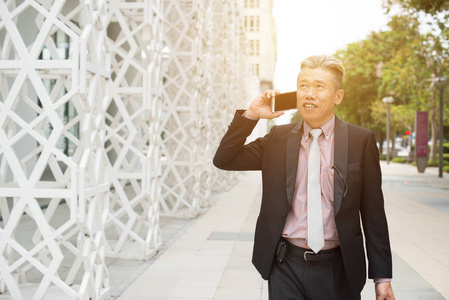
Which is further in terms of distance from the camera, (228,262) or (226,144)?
(228,262)

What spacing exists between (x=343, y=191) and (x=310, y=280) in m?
0.46

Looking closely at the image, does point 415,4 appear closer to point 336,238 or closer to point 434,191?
point 434,191

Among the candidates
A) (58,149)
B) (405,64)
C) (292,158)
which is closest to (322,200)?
(292,158)

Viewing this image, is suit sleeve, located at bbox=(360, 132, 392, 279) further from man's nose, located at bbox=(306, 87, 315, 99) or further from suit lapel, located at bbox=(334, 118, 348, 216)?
man's nose, located at bbox=(306, 87, 315, 99)

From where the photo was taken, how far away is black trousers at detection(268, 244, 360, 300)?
2783 millimetres

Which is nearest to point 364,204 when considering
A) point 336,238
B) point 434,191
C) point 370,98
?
point 336,238

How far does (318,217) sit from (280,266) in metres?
0.33

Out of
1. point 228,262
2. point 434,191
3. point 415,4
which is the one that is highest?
point 415,4

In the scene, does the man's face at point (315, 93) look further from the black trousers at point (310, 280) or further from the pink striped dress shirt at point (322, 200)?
the black trousers at point (310, 280)

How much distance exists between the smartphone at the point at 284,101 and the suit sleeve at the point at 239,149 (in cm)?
14

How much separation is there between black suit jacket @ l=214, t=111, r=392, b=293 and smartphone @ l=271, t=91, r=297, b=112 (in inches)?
5.5

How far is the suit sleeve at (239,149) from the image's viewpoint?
9.64 ft

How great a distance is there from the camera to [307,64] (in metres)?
2.85

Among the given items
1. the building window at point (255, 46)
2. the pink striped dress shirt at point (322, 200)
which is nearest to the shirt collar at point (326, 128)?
the pink striped dress shirt at point (322, 200)
